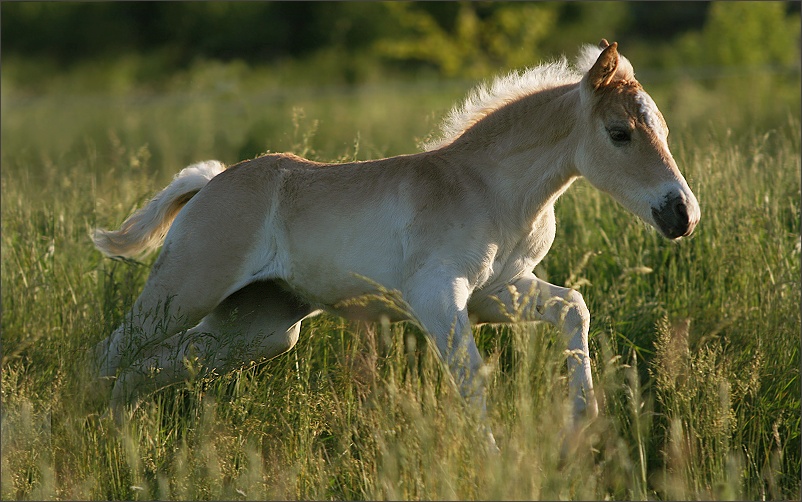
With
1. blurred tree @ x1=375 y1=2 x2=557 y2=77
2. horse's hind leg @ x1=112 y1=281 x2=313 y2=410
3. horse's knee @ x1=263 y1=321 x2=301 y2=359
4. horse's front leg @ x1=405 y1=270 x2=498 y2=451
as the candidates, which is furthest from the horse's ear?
blurred tree @ x1=375 y1=2 x2=557 y2=77

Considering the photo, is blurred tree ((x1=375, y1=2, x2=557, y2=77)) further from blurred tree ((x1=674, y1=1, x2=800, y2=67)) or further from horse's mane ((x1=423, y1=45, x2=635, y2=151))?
horse's mane ((x1=423, y1=45, x2=635, y2=151))

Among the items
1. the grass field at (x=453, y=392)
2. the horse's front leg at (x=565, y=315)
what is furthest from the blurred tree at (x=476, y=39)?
the horse's front leg at (x=565, y=315)

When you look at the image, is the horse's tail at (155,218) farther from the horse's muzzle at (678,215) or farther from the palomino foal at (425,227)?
the horse's muzzle at (678,215)

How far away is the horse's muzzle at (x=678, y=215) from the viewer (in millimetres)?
3965

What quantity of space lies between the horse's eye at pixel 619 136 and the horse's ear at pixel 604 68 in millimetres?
232

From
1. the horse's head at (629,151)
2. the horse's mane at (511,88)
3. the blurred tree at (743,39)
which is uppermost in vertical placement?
the blurred tree at (743,39)

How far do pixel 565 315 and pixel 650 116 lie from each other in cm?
96

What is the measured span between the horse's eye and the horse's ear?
23 cm

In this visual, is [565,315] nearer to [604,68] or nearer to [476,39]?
[604,68]

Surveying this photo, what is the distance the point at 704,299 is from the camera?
563cm

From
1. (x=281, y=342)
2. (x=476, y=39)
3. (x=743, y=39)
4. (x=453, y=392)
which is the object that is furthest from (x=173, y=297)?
(x=743, y=39)

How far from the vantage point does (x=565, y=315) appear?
4207 mm

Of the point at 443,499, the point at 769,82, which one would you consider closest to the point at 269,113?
the point at 769,82

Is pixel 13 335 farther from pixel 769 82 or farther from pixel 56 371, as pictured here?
pixel 769 82
